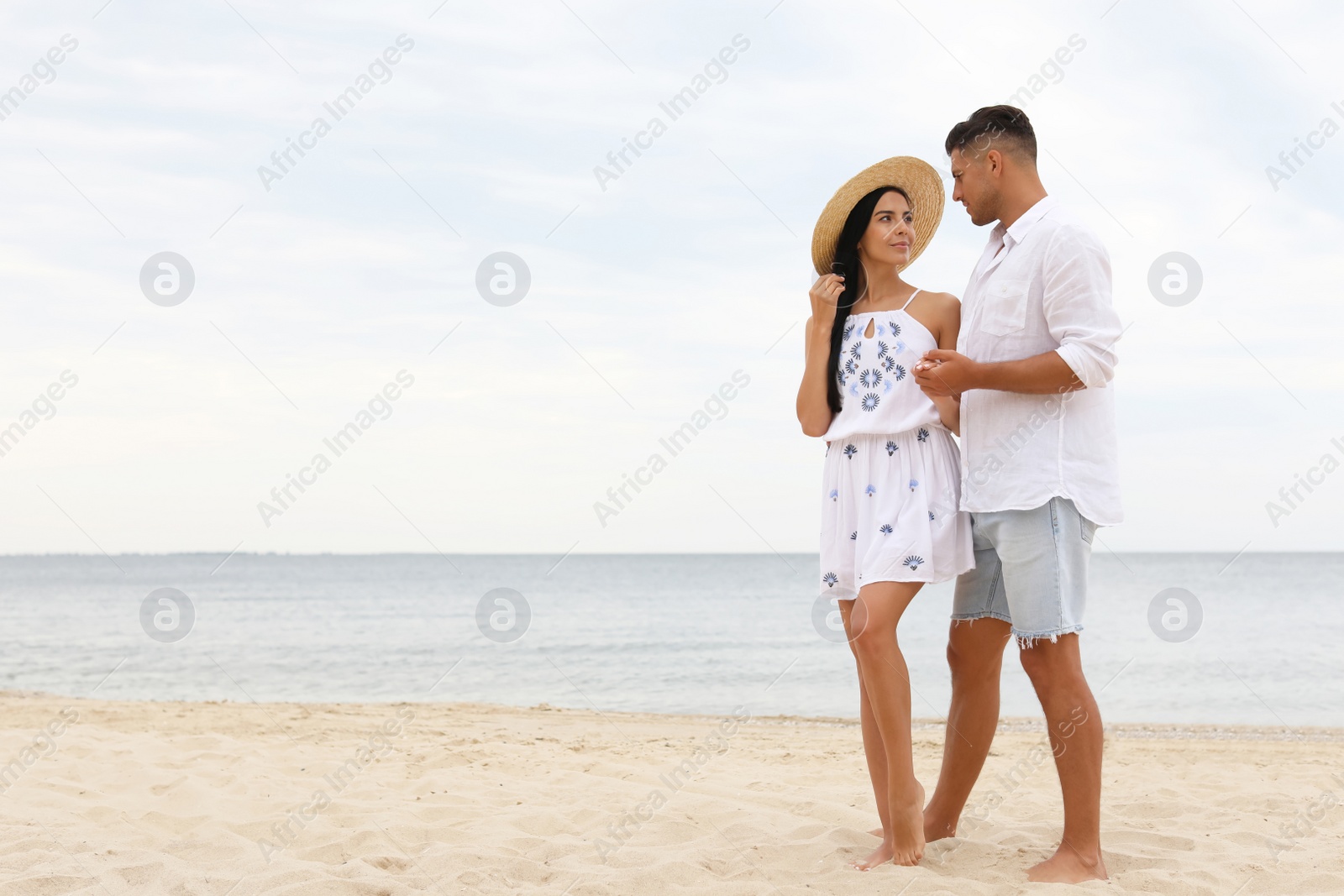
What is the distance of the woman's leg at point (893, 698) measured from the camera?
9.54 ft

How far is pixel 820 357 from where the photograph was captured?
325cm

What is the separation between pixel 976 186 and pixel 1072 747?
1.72m

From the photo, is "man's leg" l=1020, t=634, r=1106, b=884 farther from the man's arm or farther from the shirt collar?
the shirt collar

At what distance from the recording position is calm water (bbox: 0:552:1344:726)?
1122 centimetres

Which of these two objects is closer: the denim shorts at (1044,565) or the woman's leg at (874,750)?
the denim shorts at (1044,565)

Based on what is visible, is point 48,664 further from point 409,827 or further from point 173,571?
point 173,571

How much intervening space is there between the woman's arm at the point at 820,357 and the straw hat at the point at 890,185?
19 cm

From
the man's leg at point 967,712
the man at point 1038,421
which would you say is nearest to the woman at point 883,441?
the man at point 1038,421

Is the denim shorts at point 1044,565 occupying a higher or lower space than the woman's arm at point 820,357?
lower

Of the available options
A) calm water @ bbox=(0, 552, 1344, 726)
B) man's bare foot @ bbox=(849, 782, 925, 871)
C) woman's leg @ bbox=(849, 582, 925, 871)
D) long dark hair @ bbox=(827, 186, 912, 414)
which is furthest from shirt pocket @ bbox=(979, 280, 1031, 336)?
calm water @ bbox=(0, 552, 1344, 726)

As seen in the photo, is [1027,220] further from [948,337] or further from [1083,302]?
[948,337]

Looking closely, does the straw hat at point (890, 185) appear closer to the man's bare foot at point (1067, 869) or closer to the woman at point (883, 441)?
the woman at point (883, 441)

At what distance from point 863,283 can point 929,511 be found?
84 centimetres

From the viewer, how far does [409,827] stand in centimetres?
355
